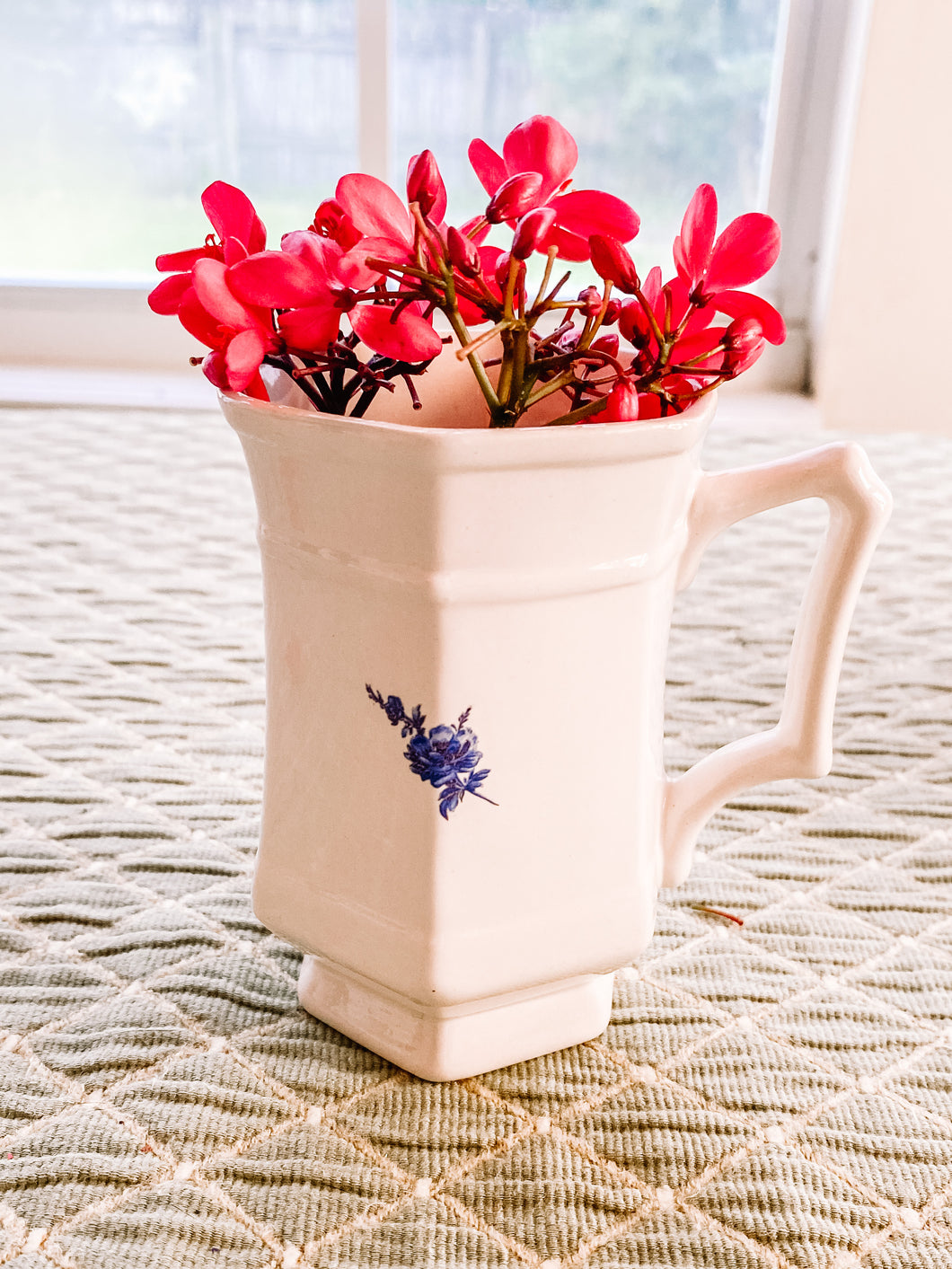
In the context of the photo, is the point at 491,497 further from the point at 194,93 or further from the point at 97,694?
the point at 194,93

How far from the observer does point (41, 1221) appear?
12.3 inches

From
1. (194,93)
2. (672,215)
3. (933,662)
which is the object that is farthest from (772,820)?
(194,93)

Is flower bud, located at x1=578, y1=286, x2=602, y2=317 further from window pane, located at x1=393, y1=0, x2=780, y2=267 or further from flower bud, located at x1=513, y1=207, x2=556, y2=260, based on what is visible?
window pane, located at x1=393, y1=0, x2=780, y2=267

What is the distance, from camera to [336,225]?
1.08ft

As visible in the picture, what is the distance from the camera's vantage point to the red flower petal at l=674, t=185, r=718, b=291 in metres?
0.33

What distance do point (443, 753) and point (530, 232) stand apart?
0.46ft

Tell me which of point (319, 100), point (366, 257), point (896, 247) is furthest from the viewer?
point (319, 100)

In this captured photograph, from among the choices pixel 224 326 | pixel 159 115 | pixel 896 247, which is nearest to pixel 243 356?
pixel 224 326

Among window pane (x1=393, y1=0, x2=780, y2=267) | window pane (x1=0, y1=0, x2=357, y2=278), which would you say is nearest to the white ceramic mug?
window pane (x1=393, y1=0, x2=780, y2=267)

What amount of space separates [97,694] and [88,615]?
0.11m

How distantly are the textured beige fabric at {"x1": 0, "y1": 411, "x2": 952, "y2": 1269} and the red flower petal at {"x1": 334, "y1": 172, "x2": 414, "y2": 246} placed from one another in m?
0.25

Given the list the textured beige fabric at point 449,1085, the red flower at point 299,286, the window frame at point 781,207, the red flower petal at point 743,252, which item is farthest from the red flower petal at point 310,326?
the window frame at point 781,207

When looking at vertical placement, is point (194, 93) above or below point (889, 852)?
above

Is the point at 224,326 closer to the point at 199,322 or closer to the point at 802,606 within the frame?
the point at 199,322
